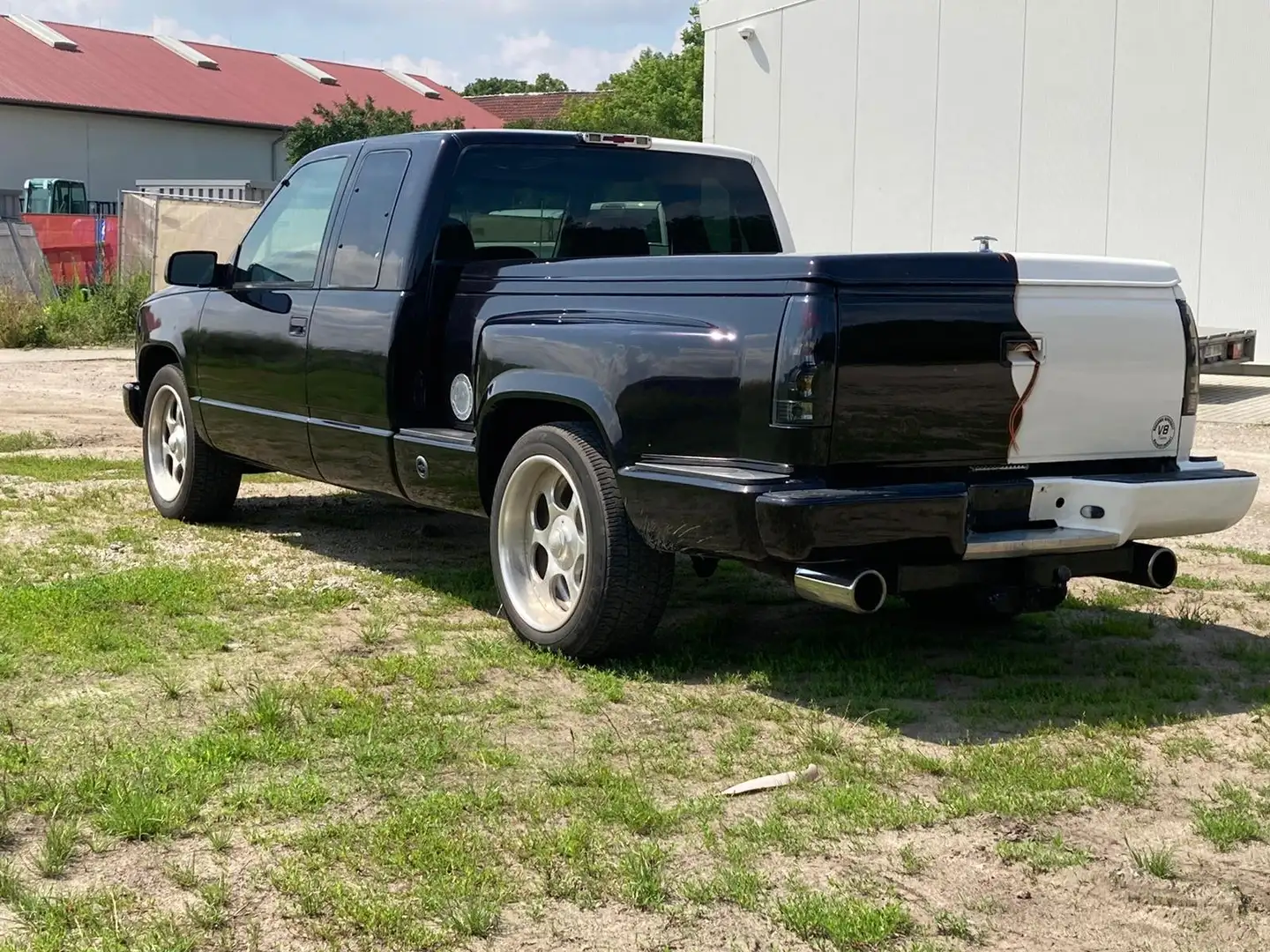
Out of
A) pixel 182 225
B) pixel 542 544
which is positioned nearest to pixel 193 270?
pixel 542 544

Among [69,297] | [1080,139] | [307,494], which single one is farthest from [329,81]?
[307,494]

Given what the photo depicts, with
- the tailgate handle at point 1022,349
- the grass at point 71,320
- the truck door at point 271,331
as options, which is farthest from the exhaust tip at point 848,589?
the grass at point 71,320

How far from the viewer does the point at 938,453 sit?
5238mm

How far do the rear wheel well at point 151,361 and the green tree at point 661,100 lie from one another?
194ft

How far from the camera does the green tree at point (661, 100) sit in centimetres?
6850

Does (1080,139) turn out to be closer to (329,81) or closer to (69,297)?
(69,297)

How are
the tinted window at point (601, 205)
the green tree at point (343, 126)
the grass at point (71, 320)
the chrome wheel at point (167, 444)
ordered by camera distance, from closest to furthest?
1. the tinted window at point (601, 205)
2. the chrome wheel at point (167, 444)
3. the grass at point (71, 320)
4. the green tree at point (343, 126)

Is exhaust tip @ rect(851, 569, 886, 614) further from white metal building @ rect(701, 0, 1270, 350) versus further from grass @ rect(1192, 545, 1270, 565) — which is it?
white metal building @ rect(701, 0, 1270, 350)

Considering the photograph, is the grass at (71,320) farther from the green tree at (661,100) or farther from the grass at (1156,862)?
the green tree at (661,100)

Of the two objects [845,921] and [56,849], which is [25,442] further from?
[845,921]

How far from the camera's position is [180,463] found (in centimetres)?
888

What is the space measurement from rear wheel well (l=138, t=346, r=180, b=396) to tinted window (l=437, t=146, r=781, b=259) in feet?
9.02

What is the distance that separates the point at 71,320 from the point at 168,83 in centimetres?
3016

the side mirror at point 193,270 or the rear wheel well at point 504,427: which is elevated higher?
the side mirror at point 193,270
